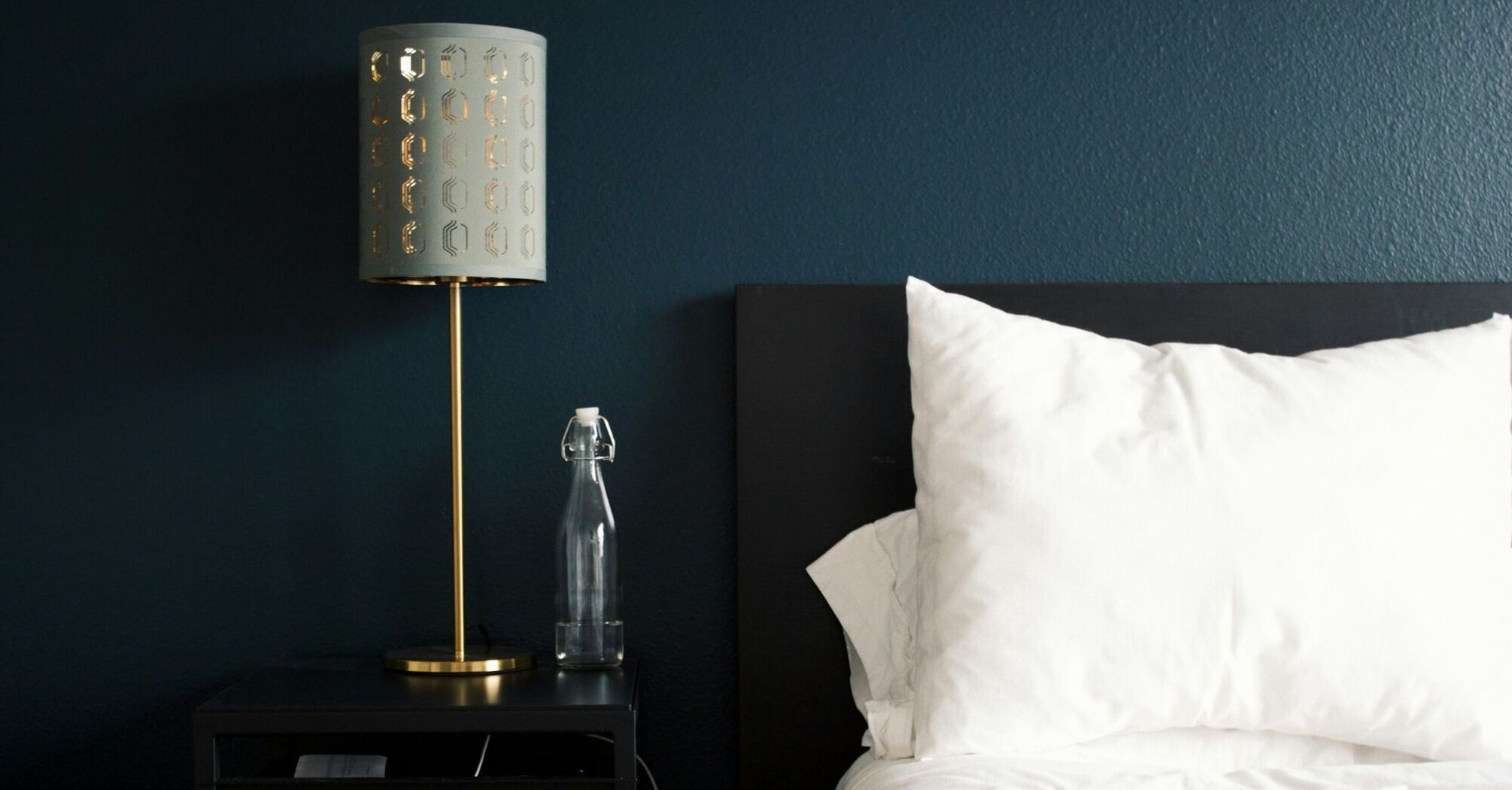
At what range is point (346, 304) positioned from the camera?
206 centimetres

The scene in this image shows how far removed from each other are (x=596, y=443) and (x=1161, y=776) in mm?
915

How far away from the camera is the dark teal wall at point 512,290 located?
6.73 feet

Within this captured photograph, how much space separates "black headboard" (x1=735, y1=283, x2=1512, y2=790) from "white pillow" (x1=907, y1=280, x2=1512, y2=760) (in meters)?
0.32

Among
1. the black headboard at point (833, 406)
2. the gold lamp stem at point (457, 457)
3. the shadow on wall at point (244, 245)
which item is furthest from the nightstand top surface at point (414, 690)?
the shadow on wall at point (244, 245)

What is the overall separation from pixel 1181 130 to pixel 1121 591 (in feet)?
2.85

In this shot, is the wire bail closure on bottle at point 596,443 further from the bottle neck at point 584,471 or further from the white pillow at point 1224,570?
the white pillow at point 1224,570

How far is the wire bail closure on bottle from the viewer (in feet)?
6.32

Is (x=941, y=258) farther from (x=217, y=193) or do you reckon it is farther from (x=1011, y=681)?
(x=217, y=193)

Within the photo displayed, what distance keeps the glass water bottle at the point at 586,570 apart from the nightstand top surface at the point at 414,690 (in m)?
0.04

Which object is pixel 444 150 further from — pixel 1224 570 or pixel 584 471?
pixel 1224 570

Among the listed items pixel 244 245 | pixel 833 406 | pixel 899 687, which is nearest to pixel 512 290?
pixel 244 245

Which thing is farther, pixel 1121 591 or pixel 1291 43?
pixel 1291 43

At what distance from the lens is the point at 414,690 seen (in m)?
1.76

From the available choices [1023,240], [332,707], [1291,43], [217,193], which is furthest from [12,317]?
[1291,43]
